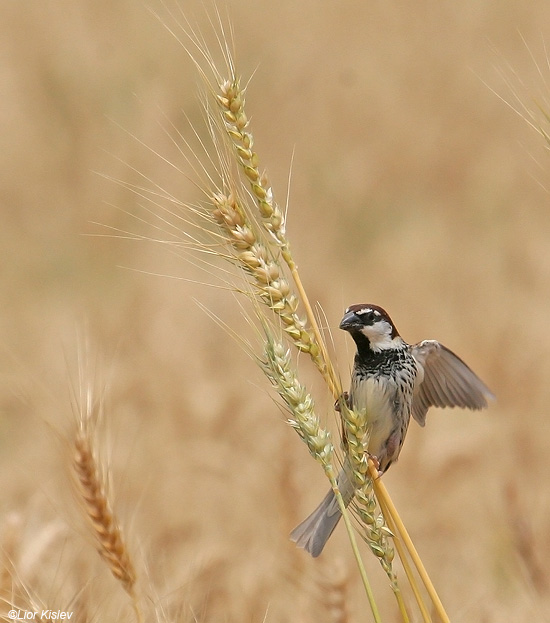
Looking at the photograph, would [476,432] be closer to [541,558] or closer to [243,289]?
[541,558]

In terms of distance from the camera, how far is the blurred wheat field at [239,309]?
2.57 meters

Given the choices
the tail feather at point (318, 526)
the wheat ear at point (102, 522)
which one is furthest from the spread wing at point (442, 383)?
the wheat ear at point (102, 522)

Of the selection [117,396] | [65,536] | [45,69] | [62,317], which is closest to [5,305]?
[62,317]

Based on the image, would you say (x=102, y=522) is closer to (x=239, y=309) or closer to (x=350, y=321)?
(x=350, y=321)

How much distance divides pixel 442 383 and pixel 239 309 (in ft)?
6.01

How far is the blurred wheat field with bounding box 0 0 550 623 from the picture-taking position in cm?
257

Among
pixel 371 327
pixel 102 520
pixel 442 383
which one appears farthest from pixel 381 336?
pixel 102 520

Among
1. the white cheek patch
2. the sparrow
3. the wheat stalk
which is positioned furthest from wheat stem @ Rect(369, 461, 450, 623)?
the white cheek patch

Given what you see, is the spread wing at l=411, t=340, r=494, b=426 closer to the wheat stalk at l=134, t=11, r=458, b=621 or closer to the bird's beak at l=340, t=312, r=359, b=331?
the bird's beak at l=340, t=312, r=359, b=331

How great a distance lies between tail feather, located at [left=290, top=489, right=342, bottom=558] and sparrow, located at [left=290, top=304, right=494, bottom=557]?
0.40 ft

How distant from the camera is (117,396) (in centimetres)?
353

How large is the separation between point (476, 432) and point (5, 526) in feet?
6.16

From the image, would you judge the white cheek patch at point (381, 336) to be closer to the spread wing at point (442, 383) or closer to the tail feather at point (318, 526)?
the spread wing at point (442, 383)

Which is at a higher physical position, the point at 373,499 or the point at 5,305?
the point at 373,499
